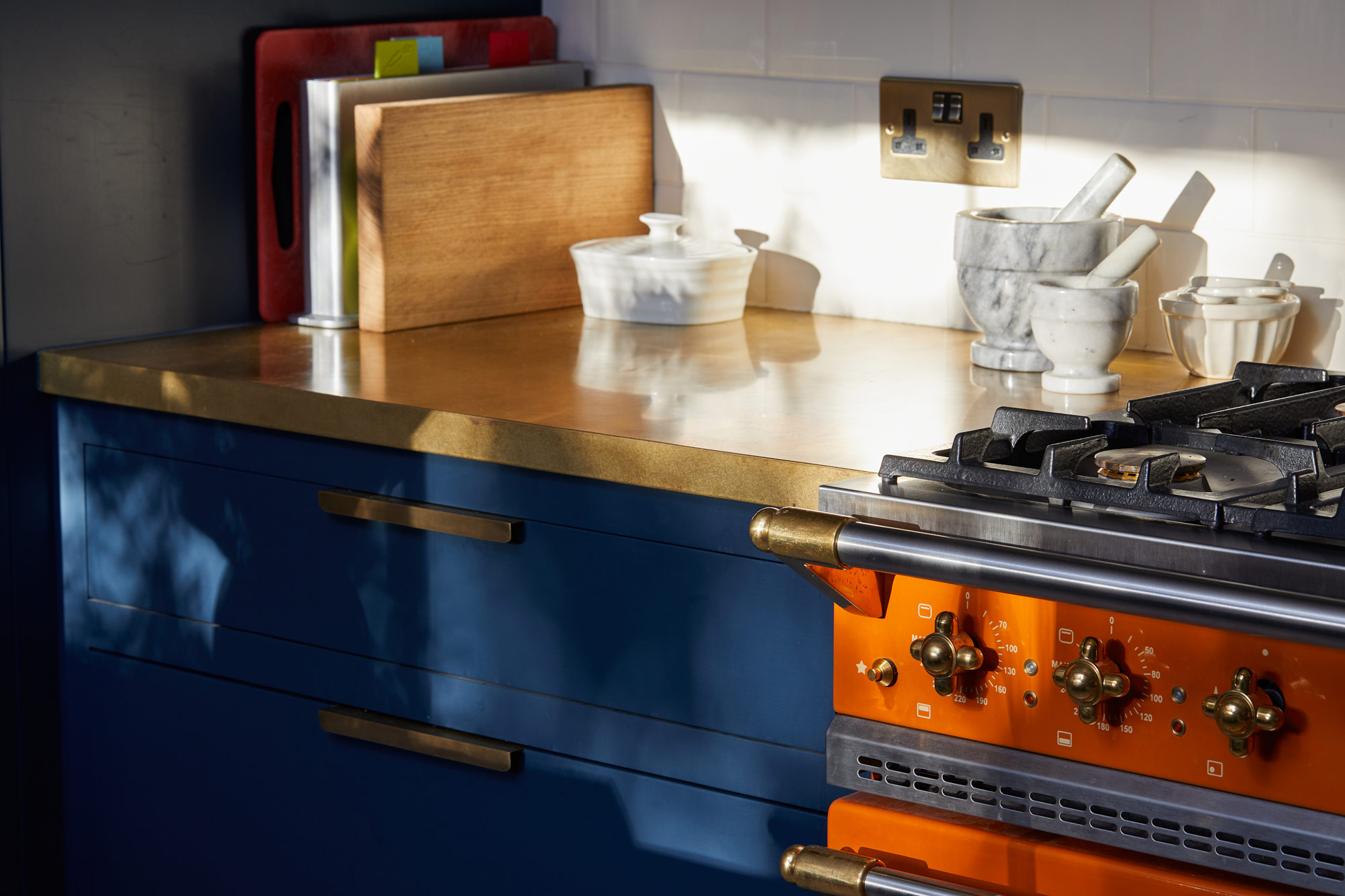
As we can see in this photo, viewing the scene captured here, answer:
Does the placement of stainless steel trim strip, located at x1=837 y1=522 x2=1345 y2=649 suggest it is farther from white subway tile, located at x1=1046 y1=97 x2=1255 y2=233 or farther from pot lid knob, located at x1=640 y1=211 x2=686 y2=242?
pot lid knob, located at x1=640 y1=211 x2=686 y2=242

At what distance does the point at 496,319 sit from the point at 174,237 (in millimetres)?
406

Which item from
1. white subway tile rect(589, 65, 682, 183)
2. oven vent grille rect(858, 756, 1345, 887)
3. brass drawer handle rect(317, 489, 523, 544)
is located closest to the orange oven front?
oven vent grille rect(858, 756, 1345, 887)

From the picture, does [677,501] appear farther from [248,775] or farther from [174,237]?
[174,237]

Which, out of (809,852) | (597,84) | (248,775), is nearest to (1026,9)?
(597,84)

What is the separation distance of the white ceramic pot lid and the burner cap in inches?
35.0

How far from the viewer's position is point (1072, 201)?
1.90 meters

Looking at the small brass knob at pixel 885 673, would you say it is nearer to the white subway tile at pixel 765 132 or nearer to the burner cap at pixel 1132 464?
the burner cap at pixel 1132 464

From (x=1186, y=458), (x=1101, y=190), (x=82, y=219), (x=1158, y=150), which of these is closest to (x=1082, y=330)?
(x=1101, y=190)

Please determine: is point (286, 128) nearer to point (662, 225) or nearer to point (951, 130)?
point (662, 225)

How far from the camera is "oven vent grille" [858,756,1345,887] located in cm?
118

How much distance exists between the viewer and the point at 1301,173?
1854 millimetres

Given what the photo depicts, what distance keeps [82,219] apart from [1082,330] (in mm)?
1103

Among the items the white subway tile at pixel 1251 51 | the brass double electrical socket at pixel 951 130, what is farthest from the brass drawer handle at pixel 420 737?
the white subway tile at pixel 1251 51

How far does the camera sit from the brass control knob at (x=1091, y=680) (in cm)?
124
